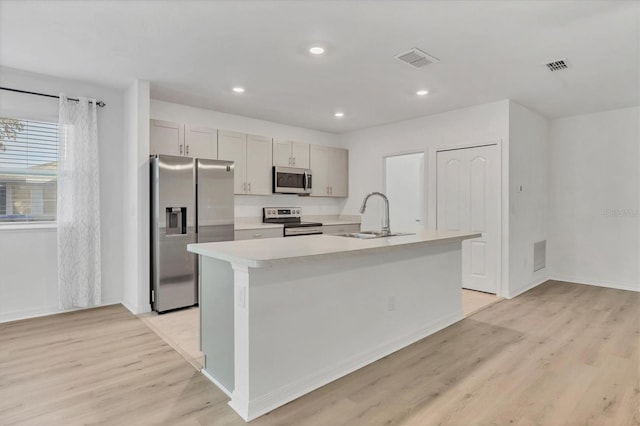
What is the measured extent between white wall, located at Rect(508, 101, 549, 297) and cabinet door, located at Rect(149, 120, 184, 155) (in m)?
4.14

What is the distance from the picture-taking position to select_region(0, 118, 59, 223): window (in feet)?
11.6

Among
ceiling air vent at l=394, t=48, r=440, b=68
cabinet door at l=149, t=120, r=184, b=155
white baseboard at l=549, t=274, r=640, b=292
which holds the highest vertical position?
ceiling air vent at l=394, t=48, r=440, b=68

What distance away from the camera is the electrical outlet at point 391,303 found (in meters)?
2.80

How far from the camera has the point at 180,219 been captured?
3.91 metres

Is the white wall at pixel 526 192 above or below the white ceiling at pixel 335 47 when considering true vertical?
below

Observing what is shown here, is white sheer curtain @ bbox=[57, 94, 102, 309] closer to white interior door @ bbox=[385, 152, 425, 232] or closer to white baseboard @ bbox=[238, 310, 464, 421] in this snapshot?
white baseboard @ bbox=[238, 310, 464, 421]

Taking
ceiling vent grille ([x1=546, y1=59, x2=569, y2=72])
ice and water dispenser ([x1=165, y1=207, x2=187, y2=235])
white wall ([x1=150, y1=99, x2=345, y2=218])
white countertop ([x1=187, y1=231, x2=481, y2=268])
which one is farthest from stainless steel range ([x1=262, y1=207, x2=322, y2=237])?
ceiling vent grille ([x1=546, y1=59, x2=569, y2=72])

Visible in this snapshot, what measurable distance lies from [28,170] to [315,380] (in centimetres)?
366

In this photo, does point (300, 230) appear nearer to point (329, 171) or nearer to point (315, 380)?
point (329, 171)

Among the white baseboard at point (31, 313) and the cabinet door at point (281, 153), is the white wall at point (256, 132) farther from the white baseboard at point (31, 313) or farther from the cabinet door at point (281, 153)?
the white baseboard at point (31, 313)

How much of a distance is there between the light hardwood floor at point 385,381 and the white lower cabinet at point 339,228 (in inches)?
103

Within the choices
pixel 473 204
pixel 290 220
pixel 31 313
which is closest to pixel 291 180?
pixel 290 220

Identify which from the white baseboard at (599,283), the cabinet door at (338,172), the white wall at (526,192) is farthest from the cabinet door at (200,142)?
the white baseboard at (599,283)

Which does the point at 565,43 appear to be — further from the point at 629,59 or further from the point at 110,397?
the point at 110,397
